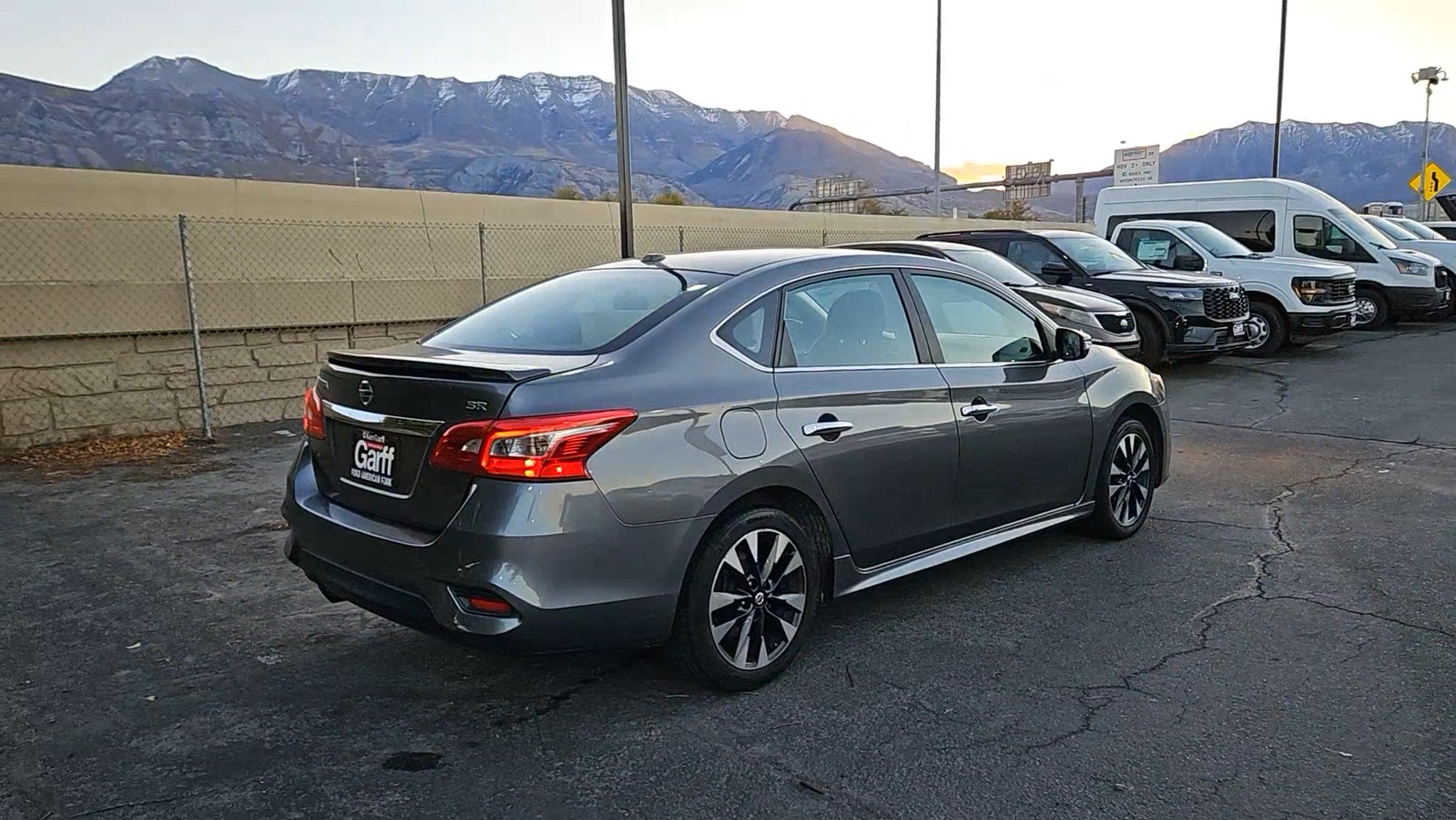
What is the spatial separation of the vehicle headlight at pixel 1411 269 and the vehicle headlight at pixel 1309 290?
11.7 feet

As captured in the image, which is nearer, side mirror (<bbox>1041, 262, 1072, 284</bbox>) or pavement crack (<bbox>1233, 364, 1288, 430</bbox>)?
pavement crack (<bbox>1233, 364, 1288, 430</bbox>)

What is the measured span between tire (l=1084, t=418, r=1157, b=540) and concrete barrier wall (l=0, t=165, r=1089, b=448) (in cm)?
742

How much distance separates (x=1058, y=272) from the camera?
12.4 m

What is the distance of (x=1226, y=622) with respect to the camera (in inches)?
177

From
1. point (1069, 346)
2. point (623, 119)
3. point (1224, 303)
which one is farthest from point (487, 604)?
point (1224, 303)

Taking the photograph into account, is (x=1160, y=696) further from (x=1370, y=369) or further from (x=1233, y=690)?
(x=1370, y=369)

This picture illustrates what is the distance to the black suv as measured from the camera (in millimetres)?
11945

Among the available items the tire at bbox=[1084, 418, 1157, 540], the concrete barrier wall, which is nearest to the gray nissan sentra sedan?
the tire at bbox=[1084, 418, 1157, 540]

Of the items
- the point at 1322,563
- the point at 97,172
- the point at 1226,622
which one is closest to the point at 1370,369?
the point at 1322,563

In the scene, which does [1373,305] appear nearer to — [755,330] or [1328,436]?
[1328,436]

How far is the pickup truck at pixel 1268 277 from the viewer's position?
46.8ft

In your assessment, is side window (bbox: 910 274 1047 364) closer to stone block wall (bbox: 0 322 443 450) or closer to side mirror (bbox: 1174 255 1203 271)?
stone block wall (bbox: 0 322 443 450)

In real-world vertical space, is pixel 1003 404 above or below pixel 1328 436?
above

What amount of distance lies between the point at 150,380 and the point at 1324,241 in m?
16.2
